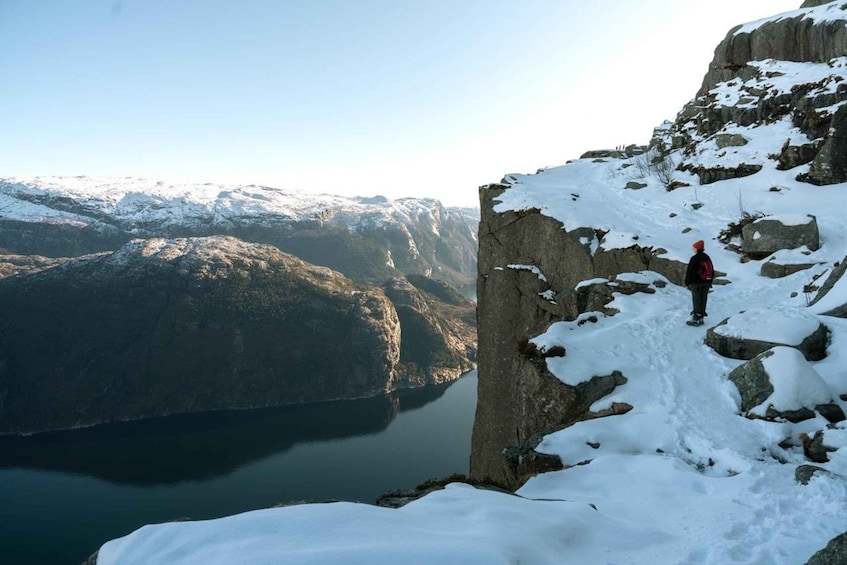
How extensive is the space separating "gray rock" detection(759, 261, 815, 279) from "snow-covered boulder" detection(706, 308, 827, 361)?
7.74m

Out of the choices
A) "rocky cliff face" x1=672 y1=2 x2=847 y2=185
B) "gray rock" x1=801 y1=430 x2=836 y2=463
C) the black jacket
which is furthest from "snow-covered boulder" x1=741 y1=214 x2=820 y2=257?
"gray rock" x1=801 y1=430 x2=836 y2=463

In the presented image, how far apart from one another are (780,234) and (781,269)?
2468 millimetres

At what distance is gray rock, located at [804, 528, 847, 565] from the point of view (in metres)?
4.82

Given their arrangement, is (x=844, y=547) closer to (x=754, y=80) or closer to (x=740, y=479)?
(x=740, y=479)

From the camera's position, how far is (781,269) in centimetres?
1977

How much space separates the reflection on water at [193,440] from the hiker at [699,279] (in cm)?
13323

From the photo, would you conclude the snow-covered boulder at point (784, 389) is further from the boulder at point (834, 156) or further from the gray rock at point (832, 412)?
the boulder at point (834, 156)

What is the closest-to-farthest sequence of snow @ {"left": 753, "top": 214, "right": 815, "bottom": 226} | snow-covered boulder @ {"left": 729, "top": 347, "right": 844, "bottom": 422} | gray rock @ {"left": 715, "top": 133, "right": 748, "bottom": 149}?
snow-covered boulder @ {"left": 729, "top": 347, "right": 844, "bottom": 422} < snow @ {"left": 753, "top": 214, "right": 815, "bottom": 226} < gray rock @ {"left": 715, "top": 133, "right": 748, "bottom": 149}

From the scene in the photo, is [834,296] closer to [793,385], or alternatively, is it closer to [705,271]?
[705,271]

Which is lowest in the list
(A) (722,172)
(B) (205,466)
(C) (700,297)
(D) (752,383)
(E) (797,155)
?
(B) (205,466)

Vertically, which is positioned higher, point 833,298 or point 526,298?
point 833,298

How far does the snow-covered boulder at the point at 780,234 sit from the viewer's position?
2033 centimetres

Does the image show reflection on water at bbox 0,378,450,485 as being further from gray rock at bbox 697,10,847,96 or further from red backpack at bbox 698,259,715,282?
red backpack at bbox 698,259,715,282

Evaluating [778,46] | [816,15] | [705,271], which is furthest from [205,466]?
[816,15]
